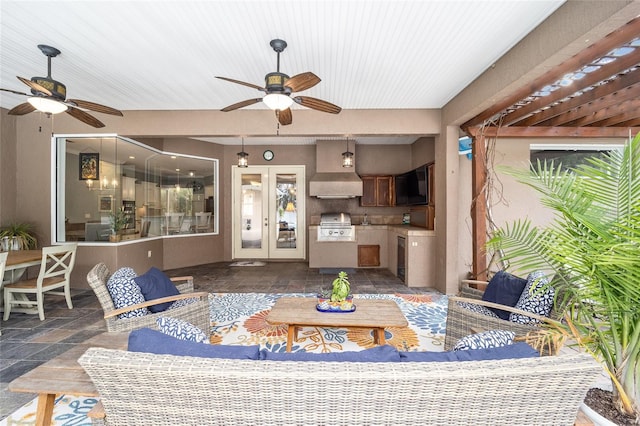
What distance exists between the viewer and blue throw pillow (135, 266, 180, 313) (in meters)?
2.48

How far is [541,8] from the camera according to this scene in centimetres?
223

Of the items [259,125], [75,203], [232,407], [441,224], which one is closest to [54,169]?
[75,203]

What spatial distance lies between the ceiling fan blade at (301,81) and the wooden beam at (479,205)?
2943 millimetres

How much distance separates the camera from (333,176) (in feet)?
20.7

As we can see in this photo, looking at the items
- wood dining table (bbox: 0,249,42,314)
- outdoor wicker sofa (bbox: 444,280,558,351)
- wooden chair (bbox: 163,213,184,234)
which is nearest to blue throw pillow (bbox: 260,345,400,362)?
outdoor wicker sofa (bbox: 444,280,558,351)

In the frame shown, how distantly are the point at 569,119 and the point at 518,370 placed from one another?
4537 millimetres

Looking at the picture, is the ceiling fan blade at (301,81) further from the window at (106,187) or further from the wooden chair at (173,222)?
the wooden chair at (173,222)

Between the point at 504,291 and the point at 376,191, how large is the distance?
4.47 m

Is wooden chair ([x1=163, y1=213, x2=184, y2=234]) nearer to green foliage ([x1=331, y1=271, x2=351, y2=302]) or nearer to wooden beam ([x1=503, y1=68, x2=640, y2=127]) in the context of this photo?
green foliage ([x1=331, y1=271, x2=351, y2=302])

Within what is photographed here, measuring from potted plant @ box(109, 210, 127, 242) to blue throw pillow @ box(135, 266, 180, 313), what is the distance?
264cm

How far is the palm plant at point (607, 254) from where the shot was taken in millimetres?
1033

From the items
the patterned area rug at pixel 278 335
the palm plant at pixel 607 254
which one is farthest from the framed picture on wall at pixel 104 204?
the palm plant at pixel 607 254

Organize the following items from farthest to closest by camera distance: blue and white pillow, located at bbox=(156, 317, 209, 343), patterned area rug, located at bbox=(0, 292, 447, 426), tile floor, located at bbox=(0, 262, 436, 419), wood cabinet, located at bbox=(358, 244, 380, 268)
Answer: wood cabinet, located at bbox=(358, 244, 380, 268)
tile floor, located at bbox=(0, 262, 436, 419)
patterned area rug, located at bbox=(0, 292, 447, 426)
blue and white pillow, located at bbox=(156, 317, 209, 343)

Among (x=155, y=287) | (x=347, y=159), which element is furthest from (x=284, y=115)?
(x=347, y=159)
